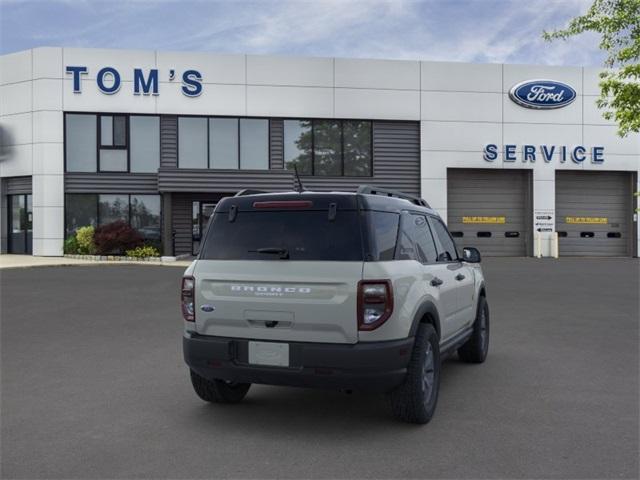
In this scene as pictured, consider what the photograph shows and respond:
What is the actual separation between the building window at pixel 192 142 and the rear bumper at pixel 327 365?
21.3 meters

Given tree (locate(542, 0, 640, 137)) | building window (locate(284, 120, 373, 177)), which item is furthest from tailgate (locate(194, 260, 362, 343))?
building window (locate(284, 120, 373, 177))

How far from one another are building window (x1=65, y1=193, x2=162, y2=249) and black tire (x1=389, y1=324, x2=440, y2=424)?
21035 mm

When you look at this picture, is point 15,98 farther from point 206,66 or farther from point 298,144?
point 298,144

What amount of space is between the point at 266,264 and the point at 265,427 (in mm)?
1222

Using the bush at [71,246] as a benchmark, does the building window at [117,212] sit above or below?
above

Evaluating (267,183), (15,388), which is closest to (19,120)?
(267,183)

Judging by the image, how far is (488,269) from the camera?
20000 millimetres

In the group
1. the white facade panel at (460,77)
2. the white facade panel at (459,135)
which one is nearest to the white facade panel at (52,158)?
the white facade panel at (459,135)

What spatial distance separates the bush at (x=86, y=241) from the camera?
76.1ft

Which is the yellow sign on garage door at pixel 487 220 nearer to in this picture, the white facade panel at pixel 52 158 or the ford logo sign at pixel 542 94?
the ford logo sign at pixel 542 94

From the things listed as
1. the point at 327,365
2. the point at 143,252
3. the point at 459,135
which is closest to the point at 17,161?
the point at 143,252

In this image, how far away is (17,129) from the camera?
81.3 feet

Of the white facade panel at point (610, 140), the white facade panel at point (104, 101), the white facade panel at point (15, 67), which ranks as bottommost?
the white facade panel at point (610, 140)

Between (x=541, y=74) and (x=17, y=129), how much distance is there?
2239 cm
